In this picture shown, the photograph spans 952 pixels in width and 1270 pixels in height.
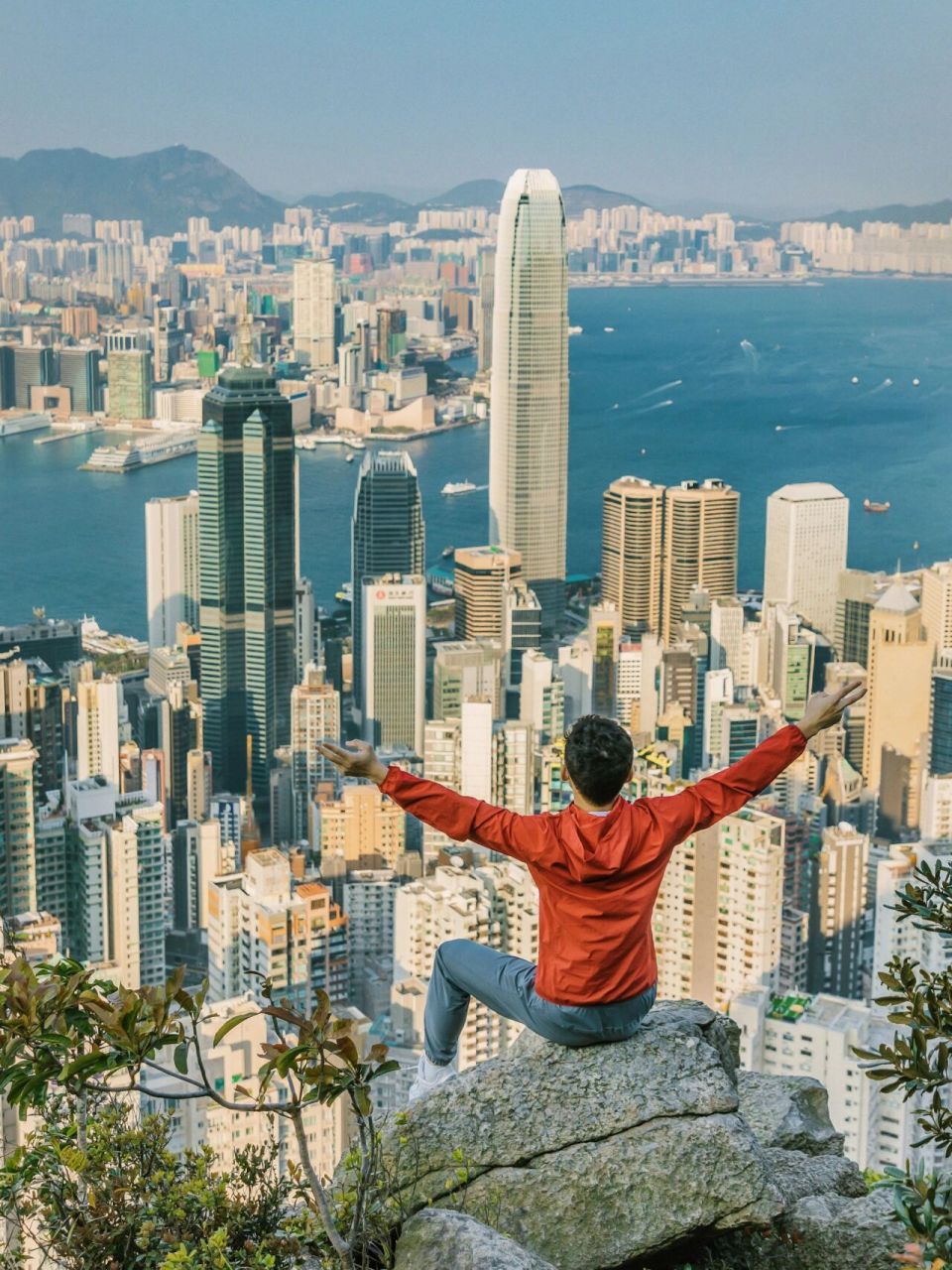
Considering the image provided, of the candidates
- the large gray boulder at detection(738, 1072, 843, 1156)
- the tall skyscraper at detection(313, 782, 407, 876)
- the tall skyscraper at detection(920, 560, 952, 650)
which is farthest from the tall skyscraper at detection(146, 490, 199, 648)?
the large gray boulder at detection(738, 1072, 843, 1156)

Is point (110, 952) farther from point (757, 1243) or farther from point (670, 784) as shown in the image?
point (757, 1243)

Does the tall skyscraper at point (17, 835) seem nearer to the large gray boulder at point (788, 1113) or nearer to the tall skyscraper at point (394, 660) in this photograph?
the tall skyscraper at point (394, 660)

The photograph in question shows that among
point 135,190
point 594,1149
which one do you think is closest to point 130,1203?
point 594,1149

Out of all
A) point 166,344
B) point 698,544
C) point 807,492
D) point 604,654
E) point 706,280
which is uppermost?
point 706,280

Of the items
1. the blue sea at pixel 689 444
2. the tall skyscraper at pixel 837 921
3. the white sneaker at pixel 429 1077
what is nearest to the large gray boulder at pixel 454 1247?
the white sneaker at pixel 429 1077

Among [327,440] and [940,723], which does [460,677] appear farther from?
[327,440]

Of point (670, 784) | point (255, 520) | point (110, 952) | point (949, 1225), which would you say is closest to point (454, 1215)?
point (949, 1225)
